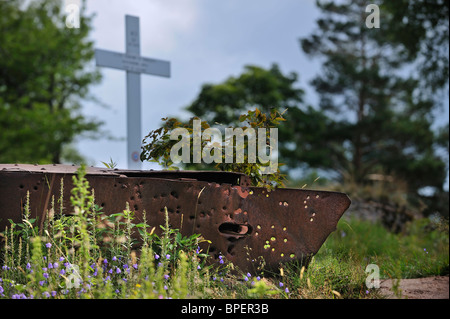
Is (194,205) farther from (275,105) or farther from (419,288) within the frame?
(275,105)

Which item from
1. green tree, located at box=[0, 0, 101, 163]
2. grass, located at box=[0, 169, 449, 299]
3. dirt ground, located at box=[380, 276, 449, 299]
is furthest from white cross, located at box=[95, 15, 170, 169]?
green tree, located at box=[0, 0, 101, 163]

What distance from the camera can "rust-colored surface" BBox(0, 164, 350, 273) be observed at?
3523 millimetres

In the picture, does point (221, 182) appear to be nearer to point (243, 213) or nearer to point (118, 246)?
point (243, 213)

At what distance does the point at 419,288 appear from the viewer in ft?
12.2

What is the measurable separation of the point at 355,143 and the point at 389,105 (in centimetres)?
240

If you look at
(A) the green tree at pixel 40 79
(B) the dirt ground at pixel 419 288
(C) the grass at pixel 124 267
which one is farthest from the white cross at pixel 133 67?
(A) the green tree at pixel 40 79

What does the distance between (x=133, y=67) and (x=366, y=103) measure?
14323 millimetres

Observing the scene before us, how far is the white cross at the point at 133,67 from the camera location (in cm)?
795

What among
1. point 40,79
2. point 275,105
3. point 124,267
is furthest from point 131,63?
point 40,79

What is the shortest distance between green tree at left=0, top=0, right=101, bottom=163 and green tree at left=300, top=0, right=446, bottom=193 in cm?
998

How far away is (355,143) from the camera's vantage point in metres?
19.1

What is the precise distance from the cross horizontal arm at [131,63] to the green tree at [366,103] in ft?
38.3

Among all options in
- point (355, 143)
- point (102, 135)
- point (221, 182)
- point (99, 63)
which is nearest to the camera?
point (221, 182)
